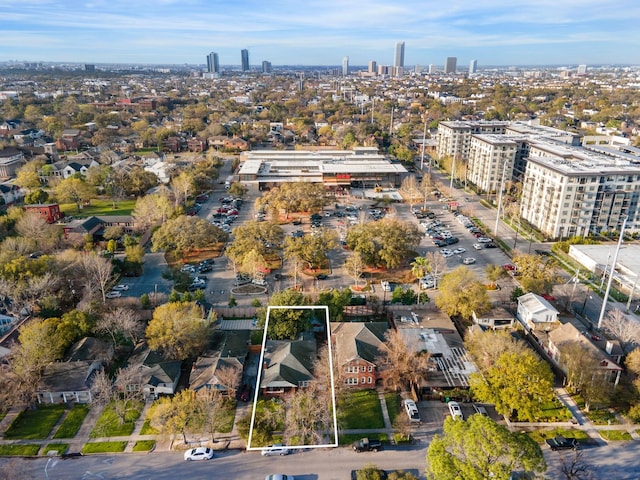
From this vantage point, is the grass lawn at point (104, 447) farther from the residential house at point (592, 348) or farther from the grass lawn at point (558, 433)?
the residential house at point (592, 348)

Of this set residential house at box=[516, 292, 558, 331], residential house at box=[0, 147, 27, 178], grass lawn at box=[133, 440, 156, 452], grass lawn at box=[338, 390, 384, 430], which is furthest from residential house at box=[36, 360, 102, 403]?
residential house at box=[0, 147, 27, 178]

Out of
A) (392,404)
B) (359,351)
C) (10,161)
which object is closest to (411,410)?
(392,404)

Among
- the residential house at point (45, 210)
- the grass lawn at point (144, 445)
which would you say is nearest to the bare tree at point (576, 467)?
the grass lawn at point (144, 445)

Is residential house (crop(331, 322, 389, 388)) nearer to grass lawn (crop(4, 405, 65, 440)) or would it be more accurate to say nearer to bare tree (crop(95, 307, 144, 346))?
bare tree (crop(95, 307, 144, 346))

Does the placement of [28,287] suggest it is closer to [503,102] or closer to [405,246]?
[405,246]

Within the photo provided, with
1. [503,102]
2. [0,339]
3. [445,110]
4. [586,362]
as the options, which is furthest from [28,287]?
[503,102]
